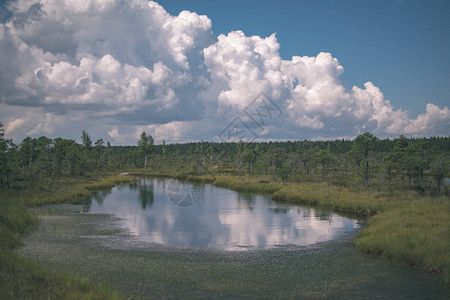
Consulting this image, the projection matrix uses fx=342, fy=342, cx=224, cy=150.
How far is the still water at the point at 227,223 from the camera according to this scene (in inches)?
1046

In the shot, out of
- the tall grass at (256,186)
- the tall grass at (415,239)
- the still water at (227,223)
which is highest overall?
the tall grass at (415,239)

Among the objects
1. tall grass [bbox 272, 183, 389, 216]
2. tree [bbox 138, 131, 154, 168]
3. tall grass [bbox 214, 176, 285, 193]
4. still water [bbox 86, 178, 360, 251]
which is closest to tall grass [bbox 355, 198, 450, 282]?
still water [bbox 86, 178, 360, 251]

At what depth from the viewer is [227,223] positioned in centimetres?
3456

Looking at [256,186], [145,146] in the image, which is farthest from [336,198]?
[145,146]

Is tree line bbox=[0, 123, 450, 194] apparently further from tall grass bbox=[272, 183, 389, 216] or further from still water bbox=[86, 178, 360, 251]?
still water bbox=[86, 178, 360, 251]

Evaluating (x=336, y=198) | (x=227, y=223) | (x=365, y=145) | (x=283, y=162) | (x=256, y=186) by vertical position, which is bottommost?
(x=227, y=223)

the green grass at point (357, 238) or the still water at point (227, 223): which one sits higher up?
the green grass at point (357, 238)

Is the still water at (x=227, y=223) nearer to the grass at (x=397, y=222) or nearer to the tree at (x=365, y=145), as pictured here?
the grass at (x=397, y=222)

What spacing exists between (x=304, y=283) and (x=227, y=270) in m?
4.18

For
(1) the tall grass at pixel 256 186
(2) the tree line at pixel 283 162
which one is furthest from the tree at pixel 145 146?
(1) the tall grass at pixel 256 186

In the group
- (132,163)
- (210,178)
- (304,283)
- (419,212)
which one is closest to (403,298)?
(304,283)

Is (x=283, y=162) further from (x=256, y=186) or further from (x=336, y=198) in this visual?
(x=336, y=198)

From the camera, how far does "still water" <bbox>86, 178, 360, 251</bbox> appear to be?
1046 inches

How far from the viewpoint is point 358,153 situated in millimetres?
58688
